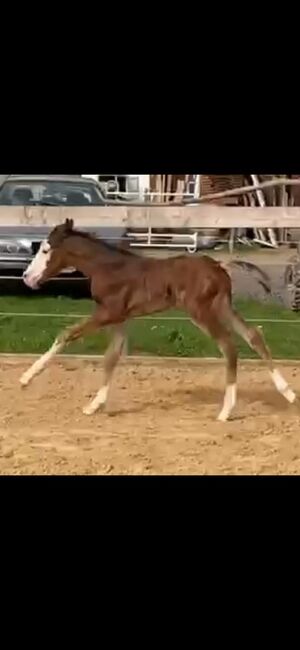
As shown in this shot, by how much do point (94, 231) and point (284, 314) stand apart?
155 cm

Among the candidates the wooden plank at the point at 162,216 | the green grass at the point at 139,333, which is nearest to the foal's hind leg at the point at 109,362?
the wooden plank at the point at 162,216

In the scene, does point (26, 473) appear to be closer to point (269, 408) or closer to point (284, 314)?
point (269, 408)

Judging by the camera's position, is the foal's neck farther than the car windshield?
No

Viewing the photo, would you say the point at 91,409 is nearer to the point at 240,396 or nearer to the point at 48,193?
the point at 240,396

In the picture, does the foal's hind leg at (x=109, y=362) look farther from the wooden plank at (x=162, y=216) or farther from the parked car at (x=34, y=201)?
the parked car at (x=34, y=201)

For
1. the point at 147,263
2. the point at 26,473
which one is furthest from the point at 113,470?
the point at 147,263

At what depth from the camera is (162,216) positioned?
5609 mm

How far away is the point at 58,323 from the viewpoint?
673 centimetres

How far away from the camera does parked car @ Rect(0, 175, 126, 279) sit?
6.32 m

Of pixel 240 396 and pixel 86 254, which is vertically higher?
pixel 86 254

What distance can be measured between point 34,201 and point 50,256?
1.92 m

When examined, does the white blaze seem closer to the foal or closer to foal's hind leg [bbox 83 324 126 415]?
the foal

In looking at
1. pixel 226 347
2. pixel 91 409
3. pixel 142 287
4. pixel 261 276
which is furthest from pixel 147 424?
pixel 261 276

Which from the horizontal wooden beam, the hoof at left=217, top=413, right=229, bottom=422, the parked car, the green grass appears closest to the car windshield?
the parked car
